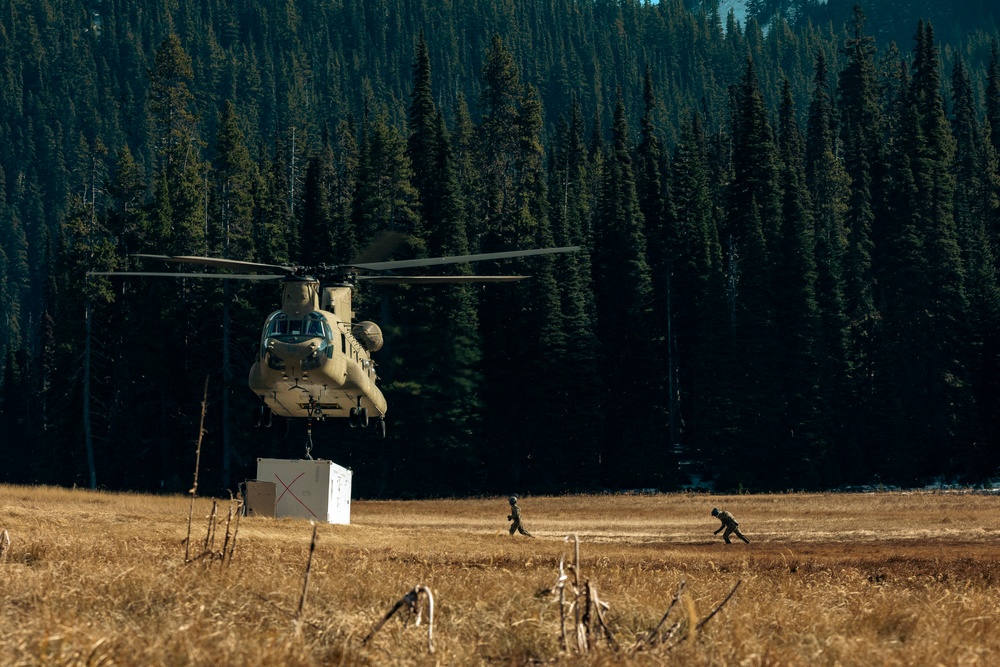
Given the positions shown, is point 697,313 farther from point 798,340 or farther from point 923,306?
point 923,306

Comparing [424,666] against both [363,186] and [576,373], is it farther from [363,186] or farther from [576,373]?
[363,186]

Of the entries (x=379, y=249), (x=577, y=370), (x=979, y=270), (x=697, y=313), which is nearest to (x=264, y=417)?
(x=379, y=249)

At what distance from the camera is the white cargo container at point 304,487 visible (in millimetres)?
34844

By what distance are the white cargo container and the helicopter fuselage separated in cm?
584

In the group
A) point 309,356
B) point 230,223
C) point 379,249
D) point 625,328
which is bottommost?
point 309,356

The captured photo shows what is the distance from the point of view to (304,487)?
35031mm

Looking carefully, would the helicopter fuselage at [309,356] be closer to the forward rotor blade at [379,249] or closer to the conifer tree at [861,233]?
the forward rotor blade at [379,249]

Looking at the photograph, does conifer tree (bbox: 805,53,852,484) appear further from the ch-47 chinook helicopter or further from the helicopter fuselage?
the helicopter fuselage

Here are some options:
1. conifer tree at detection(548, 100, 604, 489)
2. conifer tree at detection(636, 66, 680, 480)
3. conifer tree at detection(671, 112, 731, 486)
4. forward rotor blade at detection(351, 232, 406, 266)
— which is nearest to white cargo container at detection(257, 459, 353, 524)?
forward rotor blade at detection(351, 232, 406, 266)

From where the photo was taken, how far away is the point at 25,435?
4112 inches

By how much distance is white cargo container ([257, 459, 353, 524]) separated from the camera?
34844 millimetres

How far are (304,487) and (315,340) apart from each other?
371 inches

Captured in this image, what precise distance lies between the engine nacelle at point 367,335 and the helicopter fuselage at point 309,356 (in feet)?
1.44

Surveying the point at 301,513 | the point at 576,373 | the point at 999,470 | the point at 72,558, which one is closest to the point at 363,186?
the point at 576,373
